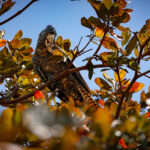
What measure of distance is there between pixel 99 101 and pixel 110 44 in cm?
55

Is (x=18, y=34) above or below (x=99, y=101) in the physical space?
above

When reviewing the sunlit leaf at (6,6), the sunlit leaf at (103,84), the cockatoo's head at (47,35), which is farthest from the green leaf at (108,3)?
the cockatoo's head at (47,35)

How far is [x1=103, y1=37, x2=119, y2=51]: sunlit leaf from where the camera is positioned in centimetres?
179

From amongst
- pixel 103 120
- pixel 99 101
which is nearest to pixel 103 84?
pixel 99 101

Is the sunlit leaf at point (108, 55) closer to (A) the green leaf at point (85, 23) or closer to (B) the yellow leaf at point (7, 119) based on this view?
(A) the green leaf at point (85, 23)

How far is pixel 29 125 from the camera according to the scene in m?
0.49

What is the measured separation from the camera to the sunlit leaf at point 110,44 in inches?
70.4

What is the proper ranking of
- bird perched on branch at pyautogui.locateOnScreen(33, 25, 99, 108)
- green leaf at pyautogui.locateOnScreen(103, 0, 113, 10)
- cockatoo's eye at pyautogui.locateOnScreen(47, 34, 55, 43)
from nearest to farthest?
green leaf at pyautogui.locateOnScreen(103, 0, 113, 10), bird perched on branch at pyautogui.locateOnScreen(33, 25, 99, 108), cockatoo's eye at pyautogui.locateOnScreen(47, 34, 55, 43)

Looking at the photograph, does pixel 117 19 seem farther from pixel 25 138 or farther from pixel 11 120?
pixel 11 120

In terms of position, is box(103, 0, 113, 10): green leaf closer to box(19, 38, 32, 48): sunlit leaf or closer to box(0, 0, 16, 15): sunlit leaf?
box(0, 0, 16, 15): sunlit leaf

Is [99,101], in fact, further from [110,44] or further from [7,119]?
[7,119]

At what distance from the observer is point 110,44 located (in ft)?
5.91

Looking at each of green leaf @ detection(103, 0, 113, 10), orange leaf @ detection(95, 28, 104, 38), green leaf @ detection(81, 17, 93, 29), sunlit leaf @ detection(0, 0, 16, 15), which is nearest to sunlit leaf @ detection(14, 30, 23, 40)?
sunlit leaf @ detection(0, 0, 16, 15)

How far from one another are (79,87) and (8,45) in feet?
4.64
